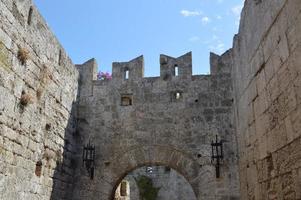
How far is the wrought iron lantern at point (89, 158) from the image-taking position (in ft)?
26.9

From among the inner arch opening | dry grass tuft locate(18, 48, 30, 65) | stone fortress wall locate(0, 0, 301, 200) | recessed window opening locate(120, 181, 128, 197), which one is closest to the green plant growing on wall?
the inner arch opening

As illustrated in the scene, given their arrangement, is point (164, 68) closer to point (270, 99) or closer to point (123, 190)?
point (123, 190)

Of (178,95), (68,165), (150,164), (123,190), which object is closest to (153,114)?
(178,95)

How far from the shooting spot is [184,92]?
8.56 meters

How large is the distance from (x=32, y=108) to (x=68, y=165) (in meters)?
2.39

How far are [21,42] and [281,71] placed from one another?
4092 mm

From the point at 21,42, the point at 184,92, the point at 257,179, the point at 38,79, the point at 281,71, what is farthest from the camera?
the point at 184,92

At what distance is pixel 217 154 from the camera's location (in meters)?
7.93

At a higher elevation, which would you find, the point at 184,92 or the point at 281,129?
the point at 184,92

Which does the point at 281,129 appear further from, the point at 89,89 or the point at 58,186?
the point at 89,89

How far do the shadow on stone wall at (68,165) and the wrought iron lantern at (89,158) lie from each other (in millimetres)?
214

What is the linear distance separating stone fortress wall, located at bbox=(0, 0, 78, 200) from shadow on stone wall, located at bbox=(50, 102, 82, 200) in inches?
0.8

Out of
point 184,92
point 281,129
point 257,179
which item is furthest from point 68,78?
point 281,129

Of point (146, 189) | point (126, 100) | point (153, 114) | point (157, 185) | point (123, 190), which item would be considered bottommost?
point (123, 190)
